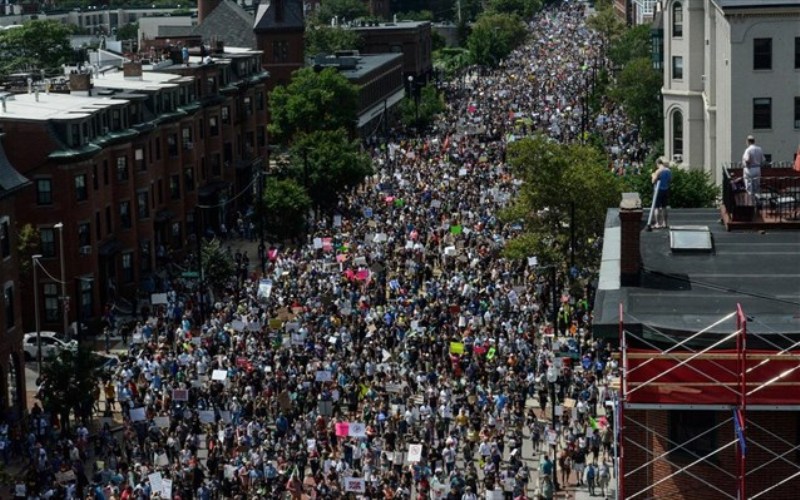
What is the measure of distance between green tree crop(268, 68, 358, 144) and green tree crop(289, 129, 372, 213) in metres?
10.3

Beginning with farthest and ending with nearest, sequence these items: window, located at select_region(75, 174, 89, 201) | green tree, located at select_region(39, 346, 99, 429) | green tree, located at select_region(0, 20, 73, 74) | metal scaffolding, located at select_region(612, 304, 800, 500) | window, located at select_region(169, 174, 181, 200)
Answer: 1. green tree, located at select_region(0, 20, 73, 74)
2. window, located at select_region(169, 174, 181, 200)
3. window, located at select_region(75, 174, 89, 201)
4. green tree, located at select_region(39, 346, 99, 429)
5. metal scaffolding, located at select_region(612, 304, 800, 500)

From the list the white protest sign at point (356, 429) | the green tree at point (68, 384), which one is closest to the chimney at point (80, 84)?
the green tree at point (68, 384)

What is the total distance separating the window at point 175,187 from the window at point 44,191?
51.7 feet

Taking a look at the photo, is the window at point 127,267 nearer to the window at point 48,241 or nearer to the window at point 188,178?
the window at point 48,241

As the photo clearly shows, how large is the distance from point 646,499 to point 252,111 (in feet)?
252

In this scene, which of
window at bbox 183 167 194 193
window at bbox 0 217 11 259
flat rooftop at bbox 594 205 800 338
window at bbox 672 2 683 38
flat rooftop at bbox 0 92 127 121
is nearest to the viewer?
flat rooftop at bbox 594 205 800 338

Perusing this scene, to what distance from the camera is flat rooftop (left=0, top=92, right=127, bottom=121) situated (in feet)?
229

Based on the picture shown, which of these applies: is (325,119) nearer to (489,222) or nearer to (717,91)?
(489,222)

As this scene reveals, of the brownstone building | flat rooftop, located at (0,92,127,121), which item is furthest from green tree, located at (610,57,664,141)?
the brownstone building

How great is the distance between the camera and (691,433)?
1168 inches

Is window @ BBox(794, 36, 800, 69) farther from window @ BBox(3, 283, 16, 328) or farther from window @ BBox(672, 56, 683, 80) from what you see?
window @ BBox(3, 283, 16, 328)

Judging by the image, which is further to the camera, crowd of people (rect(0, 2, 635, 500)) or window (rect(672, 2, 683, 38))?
window (rect(672, 2, 683, 38))

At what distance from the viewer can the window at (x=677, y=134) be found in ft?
282

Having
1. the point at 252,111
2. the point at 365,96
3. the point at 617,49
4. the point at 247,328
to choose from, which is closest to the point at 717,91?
the point at 247,328
